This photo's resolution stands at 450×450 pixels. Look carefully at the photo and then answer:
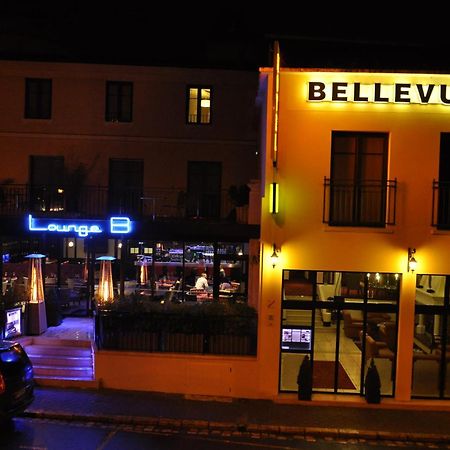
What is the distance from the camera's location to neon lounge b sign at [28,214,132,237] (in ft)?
50.5

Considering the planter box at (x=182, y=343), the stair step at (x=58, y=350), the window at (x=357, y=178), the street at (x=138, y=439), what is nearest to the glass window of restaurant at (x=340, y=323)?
the window at (x=357, y=178)

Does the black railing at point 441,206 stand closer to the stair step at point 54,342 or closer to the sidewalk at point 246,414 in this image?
the sidewalk at point 246,414

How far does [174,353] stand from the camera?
13547mm

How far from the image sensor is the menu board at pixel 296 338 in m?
13.4

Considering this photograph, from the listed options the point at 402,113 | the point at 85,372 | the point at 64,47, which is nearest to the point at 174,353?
the point at 85,372

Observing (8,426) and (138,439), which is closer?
(138,439)

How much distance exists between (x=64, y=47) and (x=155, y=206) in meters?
10.2

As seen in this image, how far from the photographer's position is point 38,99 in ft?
61.9

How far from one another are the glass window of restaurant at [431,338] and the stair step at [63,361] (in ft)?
27.4

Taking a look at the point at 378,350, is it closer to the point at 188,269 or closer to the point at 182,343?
the point at 182,343

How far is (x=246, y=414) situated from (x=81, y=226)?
719cm

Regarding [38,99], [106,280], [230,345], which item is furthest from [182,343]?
[38,99]

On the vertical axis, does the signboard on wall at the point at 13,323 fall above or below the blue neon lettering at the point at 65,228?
below

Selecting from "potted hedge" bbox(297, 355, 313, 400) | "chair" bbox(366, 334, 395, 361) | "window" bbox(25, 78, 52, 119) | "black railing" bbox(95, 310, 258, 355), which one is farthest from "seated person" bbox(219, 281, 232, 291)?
"window" bbox(25, 78, 52, 119)
